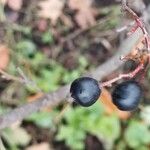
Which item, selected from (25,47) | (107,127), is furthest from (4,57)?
(107,127)

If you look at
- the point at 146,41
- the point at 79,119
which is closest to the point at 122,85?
the point at 146,41

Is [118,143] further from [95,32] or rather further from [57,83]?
[95,32]

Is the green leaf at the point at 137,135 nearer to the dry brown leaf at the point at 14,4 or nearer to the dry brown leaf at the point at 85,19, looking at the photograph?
the dry brown leaf at the point at 85,19

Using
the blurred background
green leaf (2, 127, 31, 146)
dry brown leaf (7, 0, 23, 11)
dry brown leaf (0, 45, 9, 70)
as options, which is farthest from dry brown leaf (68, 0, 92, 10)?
green leaf (2, 127, 31, 146)

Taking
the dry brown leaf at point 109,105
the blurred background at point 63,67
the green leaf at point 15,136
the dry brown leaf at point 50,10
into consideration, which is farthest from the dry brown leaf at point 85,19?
the green leaf at point 15,136

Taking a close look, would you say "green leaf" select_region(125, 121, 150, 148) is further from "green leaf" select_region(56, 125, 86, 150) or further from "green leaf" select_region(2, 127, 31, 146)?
"green leaf" select_region(2, 127, 31, 146)

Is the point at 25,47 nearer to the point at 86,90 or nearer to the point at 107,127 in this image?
the point at 107,127
